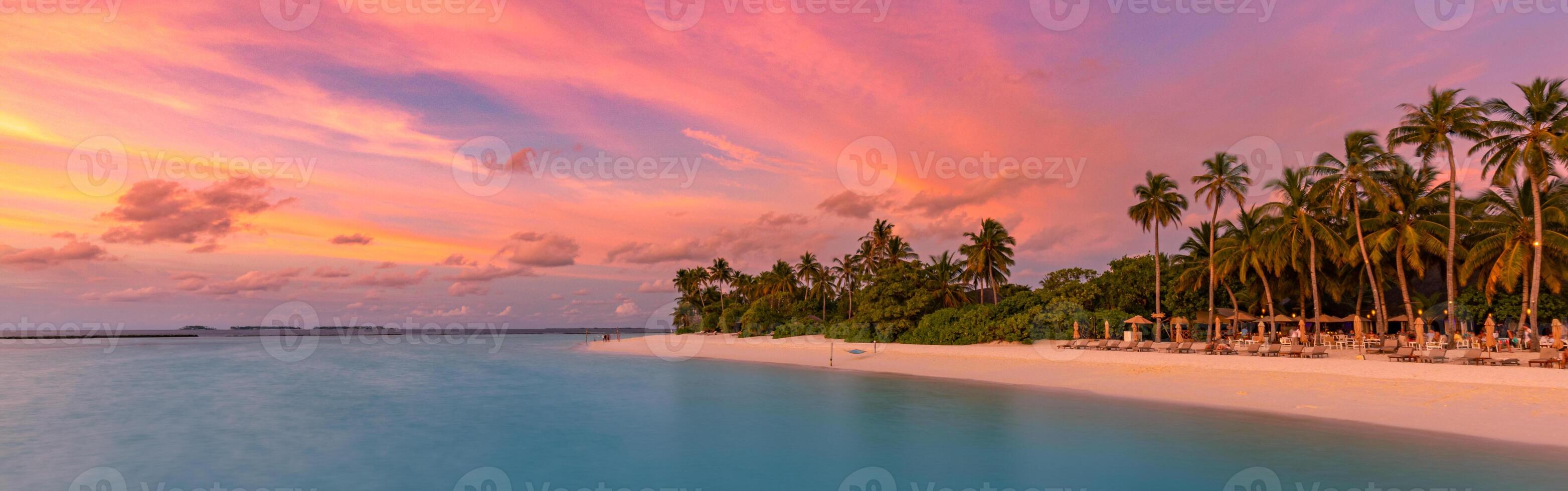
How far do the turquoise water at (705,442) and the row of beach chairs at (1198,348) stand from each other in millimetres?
9804

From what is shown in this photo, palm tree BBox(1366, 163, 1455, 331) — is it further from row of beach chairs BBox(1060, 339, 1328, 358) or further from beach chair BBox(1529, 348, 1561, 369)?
beach chair BBox(1529, 348, 1561, 369)

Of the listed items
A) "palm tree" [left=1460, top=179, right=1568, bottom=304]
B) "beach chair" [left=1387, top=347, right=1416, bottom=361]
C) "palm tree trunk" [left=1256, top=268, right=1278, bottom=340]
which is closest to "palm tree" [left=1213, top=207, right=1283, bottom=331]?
"palm tree trunk" [left=1256, top=268, right=1278, bottom=340]

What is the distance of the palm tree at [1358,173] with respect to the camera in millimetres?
38781

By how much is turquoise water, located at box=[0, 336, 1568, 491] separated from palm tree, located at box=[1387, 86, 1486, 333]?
71.6 ft

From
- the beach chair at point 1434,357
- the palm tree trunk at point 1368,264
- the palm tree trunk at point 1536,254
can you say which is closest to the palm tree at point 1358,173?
the palm tree trunk at point 1368,264

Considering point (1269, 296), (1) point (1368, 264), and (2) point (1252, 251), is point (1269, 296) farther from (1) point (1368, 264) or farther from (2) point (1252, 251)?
(1) point (1368, 264)

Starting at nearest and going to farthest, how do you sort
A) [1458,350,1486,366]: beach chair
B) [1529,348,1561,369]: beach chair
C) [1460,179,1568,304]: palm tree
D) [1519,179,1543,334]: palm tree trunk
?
[1529,348,1561,369]: beach chair
[1458,350,1486,366]: beach chair
[1519,179,1543,334]: palm tree trunk
[1460,179,1568,304]: palm tree

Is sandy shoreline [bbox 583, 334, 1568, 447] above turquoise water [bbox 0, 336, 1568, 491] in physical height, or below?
above

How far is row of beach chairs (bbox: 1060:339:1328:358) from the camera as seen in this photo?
3106 centimetres

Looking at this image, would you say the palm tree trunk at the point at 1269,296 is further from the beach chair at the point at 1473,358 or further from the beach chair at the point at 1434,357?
the beach chair at the point at 1473,358

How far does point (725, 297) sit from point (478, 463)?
94.7 meters

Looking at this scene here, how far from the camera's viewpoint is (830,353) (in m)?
53.2

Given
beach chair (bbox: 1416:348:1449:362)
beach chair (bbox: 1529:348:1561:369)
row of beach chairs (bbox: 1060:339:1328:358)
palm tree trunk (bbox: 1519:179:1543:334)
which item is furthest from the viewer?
palm tree trunk (bbox: 1519:179:1543:334)

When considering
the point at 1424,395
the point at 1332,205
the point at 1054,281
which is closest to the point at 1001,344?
the point at 1054,281
